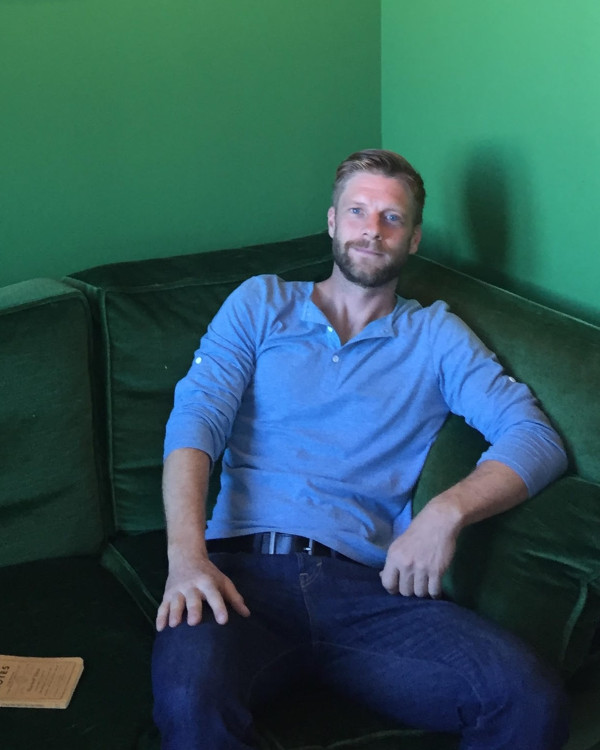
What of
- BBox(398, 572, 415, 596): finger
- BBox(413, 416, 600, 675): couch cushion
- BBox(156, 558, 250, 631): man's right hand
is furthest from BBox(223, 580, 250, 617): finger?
BBox(413, 416, 600, 675): couch cushion

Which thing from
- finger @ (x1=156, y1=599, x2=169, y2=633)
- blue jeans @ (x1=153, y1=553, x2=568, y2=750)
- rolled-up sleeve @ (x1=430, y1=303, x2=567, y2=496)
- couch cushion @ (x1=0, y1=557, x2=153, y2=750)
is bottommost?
couch cushion @ (x1=0, y1=557, x2=153, y2=750)

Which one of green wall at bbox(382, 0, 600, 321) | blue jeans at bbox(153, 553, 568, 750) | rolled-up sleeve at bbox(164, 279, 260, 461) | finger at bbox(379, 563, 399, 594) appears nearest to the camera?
blue jeans at bbox(153, 553, 568, 750)

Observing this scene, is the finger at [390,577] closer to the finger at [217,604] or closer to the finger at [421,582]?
the finger at [421,582]

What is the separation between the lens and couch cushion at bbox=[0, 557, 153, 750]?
3.92ft

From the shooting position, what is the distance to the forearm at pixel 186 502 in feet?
4.36

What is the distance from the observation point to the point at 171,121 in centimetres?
196

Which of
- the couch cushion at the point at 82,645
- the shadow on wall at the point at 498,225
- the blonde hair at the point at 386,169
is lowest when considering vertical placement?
the couch cushion at the point at 82,645

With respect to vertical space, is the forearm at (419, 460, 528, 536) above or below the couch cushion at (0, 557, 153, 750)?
above

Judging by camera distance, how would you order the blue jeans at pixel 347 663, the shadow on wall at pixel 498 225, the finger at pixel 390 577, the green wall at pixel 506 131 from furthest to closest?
the shadow on wall at pixel 498 225 < the green wall at pixel 506 131 < the finger at pixel 390 577 < the blue jeans at pixel 347 663

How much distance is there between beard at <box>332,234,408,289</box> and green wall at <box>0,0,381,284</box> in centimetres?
54

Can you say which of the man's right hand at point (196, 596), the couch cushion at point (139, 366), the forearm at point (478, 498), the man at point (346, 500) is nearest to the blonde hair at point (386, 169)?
the man at point (346, 500)

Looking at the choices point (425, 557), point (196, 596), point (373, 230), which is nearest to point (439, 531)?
point (425, 557)

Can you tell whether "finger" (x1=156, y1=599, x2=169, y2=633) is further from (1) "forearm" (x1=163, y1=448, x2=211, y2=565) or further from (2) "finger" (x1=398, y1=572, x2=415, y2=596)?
(2) "finger" (x1=398, y1=572, x2=415, y2=596)

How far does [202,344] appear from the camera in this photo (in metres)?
1.65
